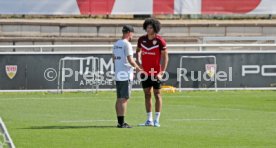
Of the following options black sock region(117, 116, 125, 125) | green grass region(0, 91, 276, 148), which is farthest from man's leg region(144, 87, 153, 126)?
black sock region(117, 116, 125, 125)

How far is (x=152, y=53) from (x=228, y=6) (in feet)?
57.1

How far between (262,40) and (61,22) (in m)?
8.19

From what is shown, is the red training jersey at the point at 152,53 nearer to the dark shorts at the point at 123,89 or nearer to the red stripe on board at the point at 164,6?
the dark shorts at the point at 123,89

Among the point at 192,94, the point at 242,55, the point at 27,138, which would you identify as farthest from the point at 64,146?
the point at 242,55

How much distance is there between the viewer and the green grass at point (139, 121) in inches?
651

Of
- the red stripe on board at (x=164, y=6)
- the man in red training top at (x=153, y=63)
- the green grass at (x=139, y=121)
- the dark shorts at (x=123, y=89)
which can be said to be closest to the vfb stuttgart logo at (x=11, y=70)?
the green grass at (x=139, y=121)

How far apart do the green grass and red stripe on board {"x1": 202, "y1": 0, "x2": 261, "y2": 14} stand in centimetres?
638

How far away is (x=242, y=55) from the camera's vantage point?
3262 centimetres

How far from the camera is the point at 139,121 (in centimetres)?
2073

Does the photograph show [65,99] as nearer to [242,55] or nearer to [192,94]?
[192,94]

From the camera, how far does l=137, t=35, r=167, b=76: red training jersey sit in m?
19.7

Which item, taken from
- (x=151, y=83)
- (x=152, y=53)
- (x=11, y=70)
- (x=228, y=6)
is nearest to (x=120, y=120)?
(x=151, y=83)

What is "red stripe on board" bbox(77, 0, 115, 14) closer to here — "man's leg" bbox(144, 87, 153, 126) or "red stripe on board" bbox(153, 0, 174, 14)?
"red stripe on board" bbox(153, 0, 174, 14)

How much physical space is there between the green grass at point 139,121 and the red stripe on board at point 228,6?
6381 mm
